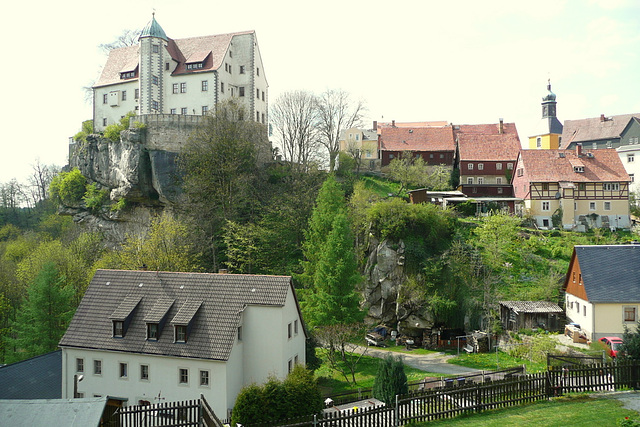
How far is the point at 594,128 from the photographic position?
72625 millimetres

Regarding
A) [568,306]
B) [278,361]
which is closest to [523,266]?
[568,306]

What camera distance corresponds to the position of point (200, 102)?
5075cm

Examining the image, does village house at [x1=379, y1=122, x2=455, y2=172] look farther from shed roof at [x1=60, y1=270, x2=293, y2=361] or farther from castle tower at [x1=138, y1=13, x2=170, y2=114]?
shed roof at [x1=60, y1=270, x2=293, y2=361]

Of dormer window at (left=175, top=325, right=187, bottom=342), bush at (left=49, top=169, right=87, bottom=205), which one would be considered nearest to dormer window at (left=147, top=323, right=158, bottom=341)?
dormer window at (left=175, top=325, right=187, bottom=342)

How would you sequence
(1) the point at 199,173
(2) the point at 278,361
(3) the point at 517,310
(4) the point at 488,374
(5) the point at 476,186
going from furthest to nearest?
(5) the point at 476,186 → (1) the point at 199,173 → (3) the point at 517,310 → (2) the point at 278,361 → (4) the point at 488,374

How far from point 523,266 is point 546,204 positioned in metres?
12.1

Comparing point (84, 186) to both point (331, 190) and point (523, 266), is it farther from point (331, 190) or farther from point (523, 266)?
point (523, 266)

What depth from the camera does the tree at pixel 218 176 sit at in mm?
43125

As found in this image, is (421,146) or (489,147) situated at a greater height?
(421,146)

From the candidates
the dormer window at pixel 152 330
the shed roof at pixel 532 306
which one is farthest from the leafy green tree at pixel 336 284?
the shed roof at pixel 532 306

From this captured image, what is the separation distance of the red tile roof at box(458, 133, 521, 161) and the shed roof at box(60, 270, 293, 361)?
121ft

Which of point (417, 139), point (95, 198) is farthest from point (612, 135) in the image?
point (95, 198)

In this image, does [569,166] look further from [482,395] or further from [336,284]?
[482,395]

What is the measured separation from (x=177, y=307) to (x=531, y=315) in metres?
20.9
